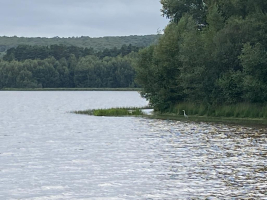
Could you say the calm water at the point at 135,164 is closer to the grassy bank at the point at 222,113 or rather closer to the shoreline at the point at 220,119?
the shoreline at the point at 220,119

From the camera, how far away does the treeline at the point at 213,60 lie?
58.0m

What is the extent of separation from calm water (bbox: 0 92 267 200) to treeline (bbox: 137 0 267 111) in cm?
1303

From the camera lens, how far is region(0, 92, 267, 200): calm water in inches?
824

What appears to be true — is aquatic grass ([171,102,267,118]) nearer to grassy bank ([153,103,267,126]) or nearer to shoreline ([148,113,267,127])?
grassy bank ([153,103,267,126])

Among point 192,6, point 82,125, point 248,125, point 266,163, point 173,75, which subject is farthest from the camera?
point 192,6

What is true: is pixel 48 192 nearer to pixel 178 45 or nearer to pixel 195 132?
pixel 195 132

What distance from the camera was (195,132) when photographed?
44812 millimetres

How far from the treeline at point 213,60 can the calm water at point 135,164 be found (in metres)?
13.0

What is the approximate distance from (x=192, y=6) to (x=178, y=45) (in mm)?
11096

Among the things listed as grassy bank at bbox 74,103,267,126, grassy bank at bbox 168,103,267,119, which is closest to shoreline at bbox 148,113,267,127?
grassy bank at bbox 74,103,267,126

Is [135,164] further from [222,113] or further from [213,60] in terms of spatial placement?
[213,60]

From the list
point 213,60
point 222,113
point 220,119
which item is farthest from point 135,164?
point 213,60

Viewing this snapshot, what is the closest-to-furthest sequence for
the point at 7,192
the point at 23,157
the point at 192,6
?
1. the point at 7,192
2. the point at 23,157
3. the point at 192,6

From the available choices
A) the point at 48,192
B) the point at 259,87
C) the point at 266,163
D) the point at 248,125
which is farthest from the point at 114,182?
the point at 259,87
